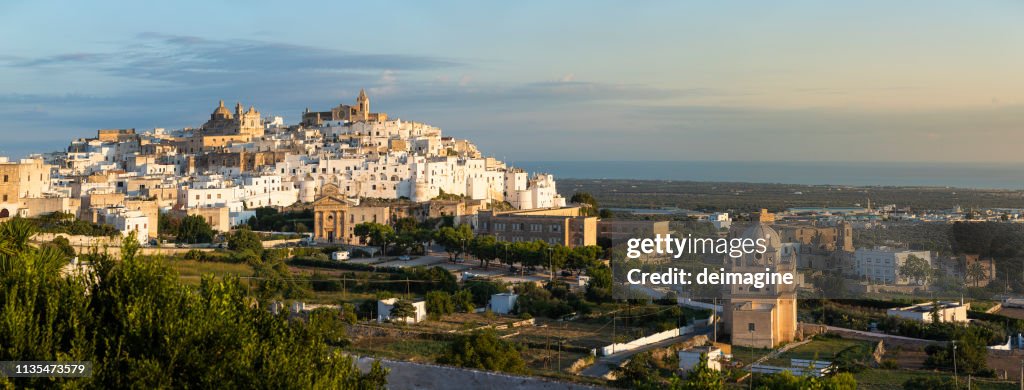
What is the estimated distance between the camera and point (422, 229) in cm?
3478

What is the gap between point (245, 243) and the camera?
3097 cm

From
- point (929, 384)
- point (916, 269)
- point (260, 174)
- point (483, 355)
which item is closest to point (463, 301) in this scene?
point (483, 355)

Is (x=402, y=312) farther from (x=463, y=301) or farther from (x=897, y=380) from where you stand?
(x=897, y=380)

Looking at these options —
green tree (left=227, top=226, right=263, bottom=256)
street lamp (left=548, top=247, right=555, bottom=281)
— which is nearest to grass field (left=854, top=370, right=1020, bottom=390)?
street lamp (left=548, top=247, right=555, bottom=281)

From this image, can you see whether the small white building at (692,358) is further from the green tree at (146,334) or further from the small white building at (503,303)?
the green tree at (146,334)

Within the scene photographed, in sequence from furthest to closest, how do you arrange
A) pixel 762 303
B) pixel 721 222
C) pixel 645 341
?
1. pixel 721 222
2. pixel 645 341
3. pixel 762 303

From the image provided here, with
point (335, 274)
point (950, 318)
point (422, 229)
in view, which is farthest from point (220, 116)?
point (950, 318)

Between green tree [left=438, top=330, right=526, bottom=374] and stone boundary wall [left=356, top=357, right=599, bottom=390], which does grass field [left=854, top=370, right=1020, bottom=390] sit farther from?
stone boundary wall [left=356, top=357, right=599, bottom=390]

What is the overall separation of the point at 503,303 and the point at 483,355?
26.4 ft

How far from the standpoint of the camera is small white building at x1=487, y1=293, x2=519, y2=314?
878 inches

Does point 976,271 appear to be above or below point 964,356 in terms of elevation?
above

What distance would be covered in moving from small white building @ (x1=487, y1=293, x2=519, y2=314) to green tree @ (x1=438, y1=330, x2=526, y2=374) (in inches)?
273

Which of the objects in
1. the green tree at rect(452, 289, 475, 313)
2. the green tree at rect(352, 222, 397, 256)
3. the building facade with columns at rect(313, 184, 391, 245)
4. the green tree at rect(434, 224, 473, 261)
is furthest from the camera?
the building facade with columns at rect(313, 184, 391, 245)

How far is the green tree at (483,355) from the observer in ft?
45.4
